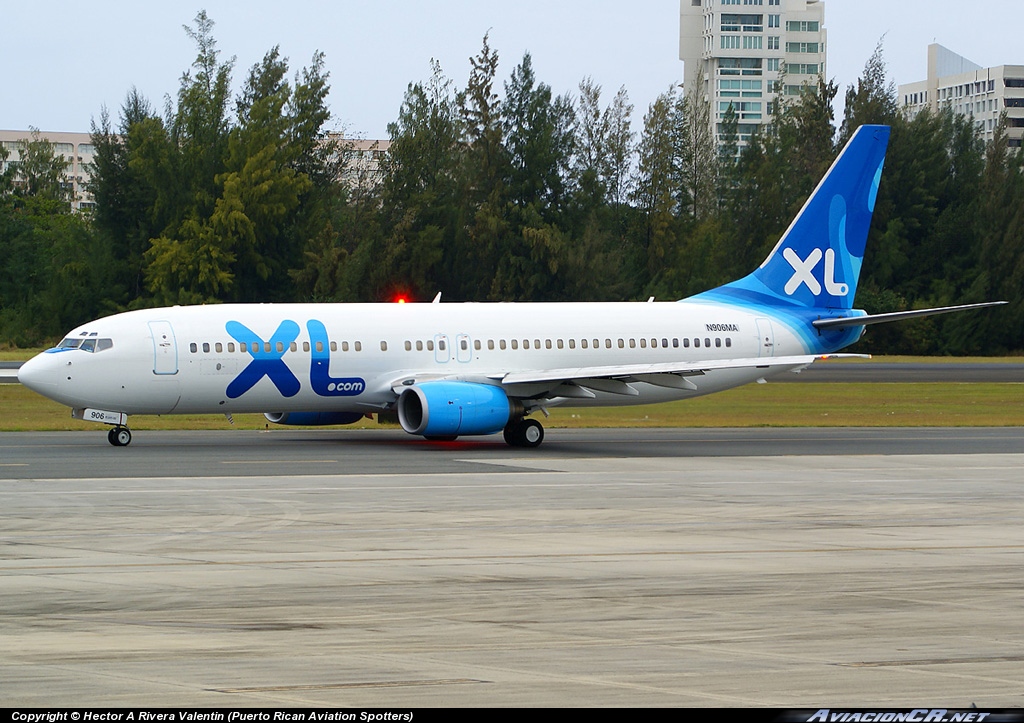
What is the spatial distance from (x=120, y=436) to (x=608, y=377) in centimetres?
1085

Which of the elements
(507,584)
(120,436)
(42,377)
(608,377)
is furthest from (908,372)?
(507,584)

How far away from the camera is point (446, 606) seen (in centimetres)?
1338

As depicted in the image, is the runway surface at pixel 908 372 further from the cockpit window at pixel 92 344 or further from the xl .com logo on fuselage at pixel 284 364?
the xl .com logo on fuselage at pixel 284 364

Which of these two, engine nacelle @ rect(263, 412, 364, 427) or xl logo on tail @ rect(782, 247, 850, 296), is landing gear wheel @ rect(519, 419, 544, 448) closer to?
engine nacelle @ rect(263, 412, 364, 427)

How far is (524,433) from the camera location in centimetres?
3334

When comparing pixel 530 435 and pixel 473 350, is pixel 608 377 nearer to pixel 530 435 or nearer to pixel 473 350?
pixel 530 435

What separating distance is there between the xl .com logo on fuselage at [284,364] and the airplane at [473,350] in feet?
0.10

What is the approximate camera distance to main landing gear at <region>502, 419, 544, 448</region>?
1313 inches

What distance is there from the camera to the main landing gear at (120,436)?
31938 millimetres

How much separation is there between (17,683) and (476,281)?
86.4 m

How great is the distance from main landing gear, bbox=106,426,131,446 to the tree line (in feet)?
195

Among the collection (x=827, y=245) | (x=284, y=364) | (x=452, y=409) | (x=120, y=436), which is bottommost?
(x=120, y=436)

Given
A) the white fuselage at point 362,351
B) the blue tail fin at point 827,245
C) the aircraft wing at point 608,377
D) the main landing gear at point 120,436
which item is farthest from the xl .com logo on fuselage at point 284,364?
the blue tail fin at point 827,245
